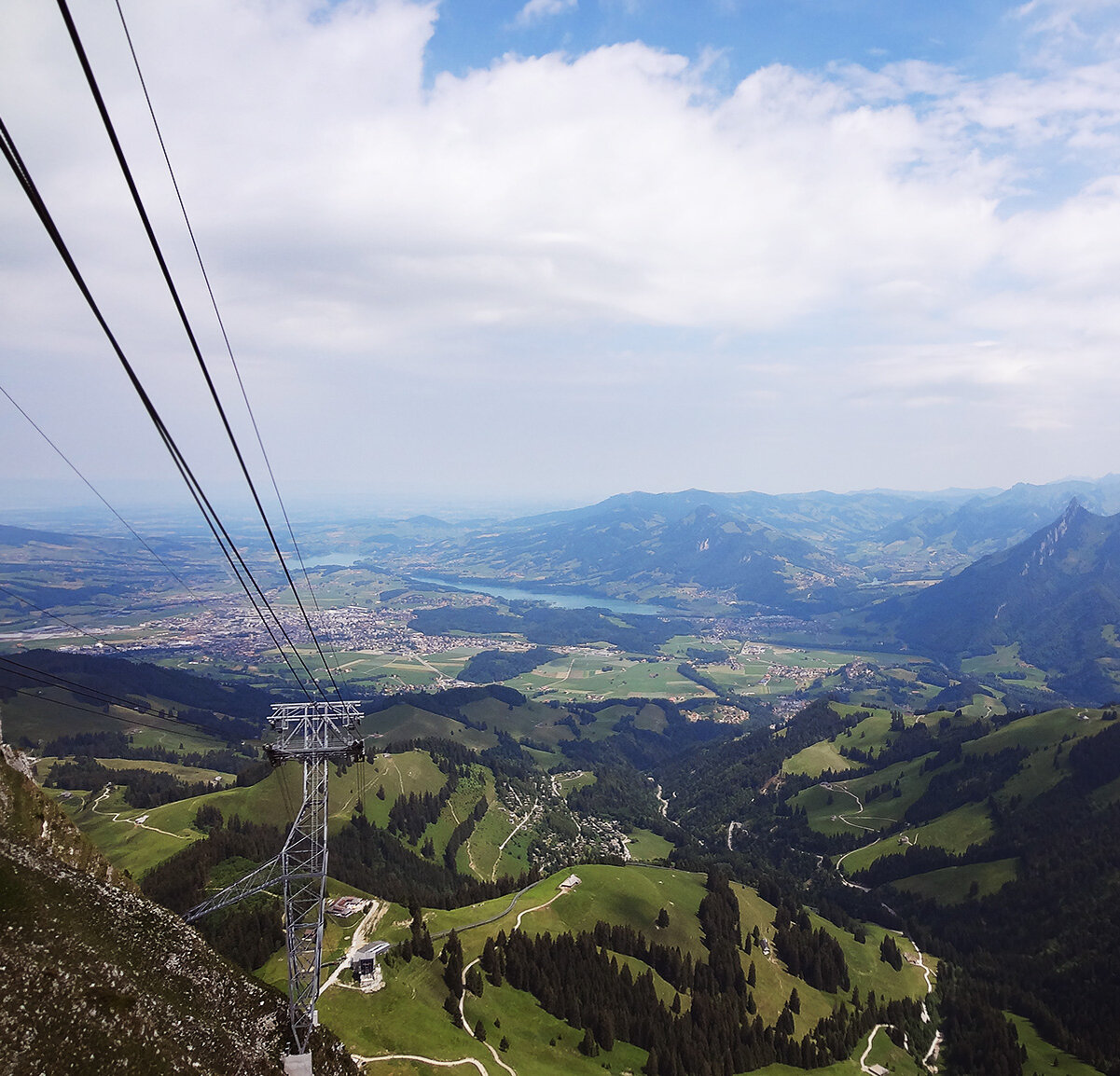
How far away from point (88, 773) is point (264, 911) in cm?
13271

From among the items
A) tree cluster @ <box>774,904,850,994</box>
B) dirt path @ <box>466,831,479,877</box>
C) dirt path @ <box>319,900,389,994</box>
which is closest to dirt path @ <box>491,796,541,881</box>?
dirt path @ <box>466,831,479,877</box>

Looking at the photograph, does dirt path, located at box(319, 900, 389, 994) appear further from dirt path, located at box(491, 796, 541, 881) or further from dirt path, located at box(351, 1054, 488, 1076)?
dirt path, located at box(491, 796, 541, 881)

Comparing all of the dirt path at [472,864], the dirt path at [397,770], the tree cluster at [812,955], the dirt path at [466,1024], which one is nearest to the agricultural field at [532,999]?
the dirt path at [466,1024]

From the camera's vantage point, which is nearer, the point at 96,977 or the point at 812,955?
the point at 96,977

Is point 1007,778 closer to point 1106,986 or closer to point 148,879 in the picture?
point 1106,986

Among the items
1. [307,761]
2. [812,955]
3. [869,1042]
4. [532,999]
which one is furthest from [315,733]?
[812,955]

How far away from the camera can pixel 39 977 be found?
29.8 metres

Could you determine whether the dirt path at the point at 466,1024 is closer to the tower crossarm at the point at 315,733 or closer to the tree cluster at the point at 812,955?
the tower crossarm at the point at 315,733

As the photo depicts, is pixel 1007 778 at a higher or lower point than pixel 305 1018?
lower

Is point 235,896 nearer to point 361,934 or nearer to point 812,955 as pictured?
point 361,934

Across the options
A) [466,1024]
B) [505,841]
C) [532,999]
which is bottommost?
[505,841]

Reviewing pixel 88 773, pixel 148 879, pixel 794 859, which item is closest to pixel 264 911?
pixel 148 879

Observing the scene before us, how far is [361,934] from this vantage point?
8331 centimetres

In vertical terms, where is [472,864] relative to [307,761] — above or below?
below
